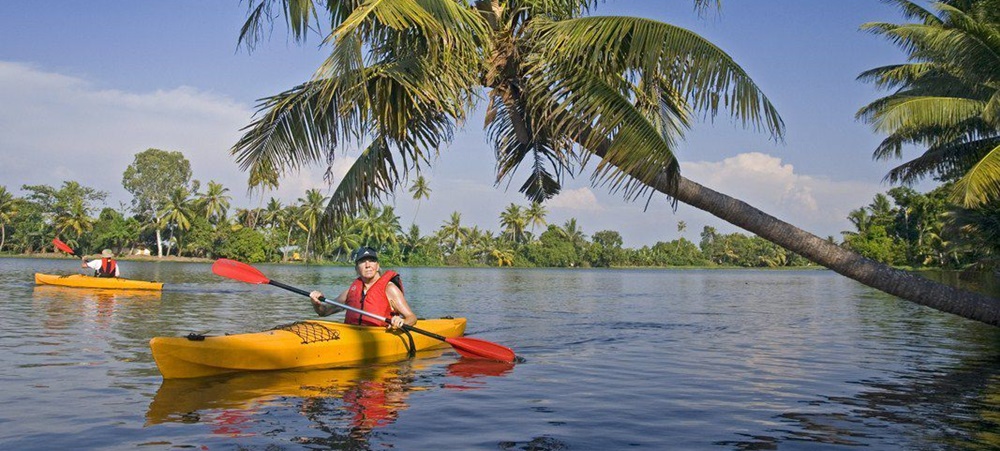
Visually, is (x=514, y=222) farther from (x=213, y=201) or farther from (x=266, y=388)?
(x=266, y=388)

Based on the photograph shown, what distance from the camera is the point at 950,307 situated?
788cm

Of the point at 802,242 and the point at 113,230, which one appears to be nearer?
the point at 802,242

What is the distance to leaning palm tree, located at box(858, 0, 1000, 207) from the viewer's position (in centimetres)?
1253

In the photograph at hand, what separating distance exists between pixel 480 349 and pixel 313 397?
2.87 m

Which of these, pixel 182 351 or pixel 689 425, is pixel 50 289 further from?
pixel 689 425

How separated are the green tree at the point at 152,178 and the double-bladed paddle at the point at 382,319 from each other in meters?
89.4

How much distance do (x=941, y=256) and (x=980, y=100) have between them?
45.0 meters

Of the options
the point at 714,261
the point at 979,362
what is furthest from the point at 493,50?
the point at 714,261

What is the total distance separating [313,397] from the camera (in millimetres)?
7512

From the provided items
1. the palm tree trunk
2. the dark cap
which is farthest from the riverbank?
the palm tree trunk

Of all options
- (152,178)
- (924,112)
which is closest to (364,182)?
(924,112)

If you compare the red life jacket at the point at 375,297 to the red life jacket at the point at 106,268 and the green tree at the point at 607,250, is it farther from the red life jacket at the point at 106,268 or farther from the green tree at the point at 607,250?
the green tree at the point at 607,250

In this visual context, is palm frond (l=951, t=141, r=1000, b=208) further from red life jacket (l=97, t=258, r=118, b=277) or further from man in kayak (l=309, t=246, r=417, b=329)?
red life jacket (l=97, t=258, r=118, b=277)

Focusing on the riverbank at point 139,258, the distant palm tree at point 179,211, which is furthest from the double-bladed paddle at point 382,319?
the riverbank at point 139,258
